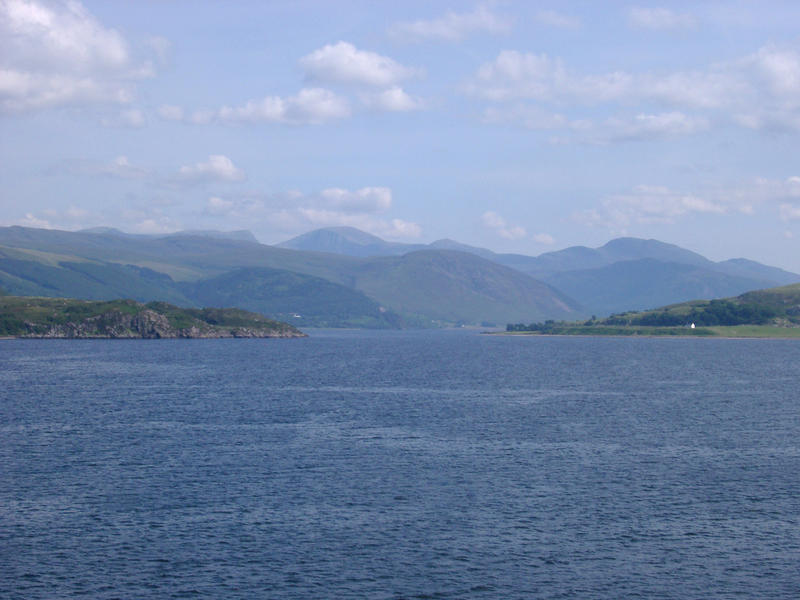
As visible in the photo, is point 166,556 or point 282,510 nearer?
point 166,556

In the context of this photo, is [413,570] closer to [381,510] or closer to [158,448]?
[381,510]

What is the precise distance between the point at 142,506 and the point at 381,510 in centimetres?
2070

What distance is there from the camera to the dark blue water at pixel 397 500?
179 ft

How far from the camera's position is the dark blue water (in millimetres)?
54688

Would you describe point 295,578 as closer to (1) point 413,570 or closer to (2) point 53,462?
(1) point 413,570

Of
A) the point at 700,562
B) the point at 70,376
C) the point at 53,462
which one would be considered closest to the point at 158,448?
the point at 53,462

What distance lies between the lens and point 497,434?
107812mm

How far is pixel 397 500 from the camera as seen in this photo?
73125 millimetres

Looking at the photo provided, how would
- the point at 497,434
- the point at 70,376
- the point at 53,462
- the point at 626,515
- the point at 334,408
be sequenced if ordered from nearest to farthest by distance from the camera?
the point at 626,515, the point at 53,462, the point at 497,434, the point at 334,408, the point at 70,376

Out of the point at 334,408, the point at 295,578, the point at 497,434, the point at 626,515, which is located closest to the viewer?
the point at 295,578

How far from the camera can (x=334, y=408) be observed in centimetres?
13325

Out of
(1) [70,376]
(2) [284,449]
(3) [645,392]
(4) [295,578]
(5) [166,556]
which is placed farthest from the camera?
(1) [70,376]

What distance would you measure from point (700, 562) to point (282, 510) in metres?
33.7

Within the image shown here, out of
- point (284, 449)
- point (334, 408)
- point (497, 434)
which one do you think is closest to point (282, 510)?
point (284, 449)
